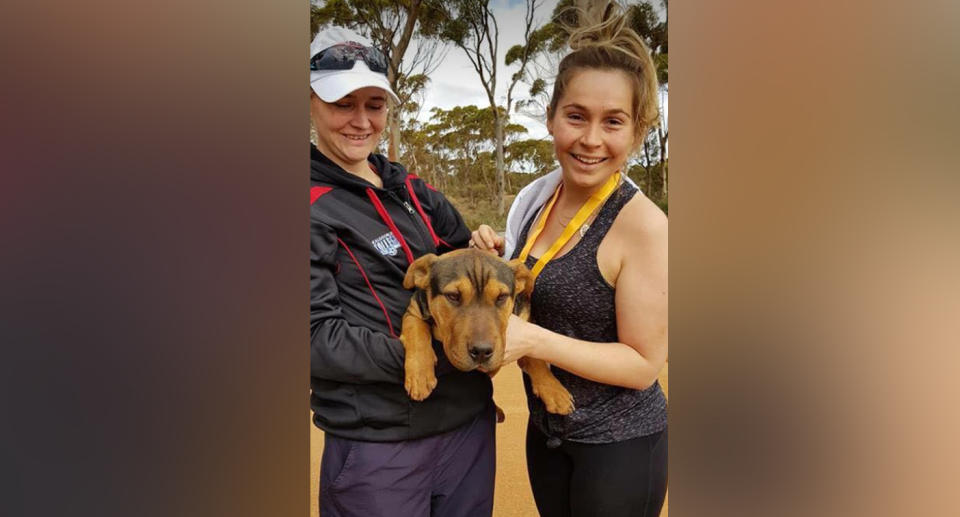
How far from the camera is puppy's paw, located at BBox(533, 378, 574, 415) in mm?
1866

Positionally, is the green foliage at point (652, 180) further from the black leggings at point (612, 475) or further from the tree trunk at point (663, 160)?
the black leggings at point (612, 475)

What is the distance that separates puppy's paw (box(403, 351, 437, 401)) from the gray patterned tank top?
395mm

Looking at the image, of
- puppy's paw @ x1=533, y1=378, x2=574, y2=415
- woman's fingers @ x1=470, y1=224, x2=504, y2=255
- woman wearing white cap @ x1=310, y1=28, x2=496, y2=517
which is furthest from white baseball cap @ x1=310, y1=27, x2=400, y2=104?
puppy's paw @ x1=533, y1=378, x2=574, y2=415

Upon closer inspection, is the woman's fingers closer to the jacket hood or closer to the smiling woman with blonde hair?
the smiling woman with blonde hair

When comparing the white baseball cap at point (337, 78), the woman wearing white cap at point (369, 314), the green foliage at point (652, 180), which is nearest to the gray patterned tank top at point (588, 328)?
the green foliage at point (652, 180)

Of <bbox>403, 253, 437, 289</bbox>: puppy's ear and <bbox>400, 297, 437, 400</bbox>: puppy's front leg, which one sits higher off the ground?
<bbox>403, 253, 437, 289</bbox>: puppy's ear

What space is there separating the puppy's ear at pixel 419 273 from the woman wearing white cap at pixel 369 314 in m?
0.06

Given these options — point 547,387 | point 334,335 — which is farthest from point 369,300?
point 547,387

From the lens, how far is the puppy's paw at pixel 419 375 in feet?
5.45

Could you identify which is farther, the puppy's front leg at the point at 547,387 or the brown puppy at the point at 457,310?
the puppy's front leg at the point at 547,387

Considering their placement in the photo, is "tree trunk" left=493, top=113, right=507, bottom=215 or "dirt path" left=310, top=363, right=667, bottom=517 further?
"dirt path" left=310, top=363, right=667, bottom=517
